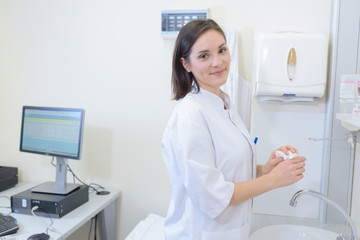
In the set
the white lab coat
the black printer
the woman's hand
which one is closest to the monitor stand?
the black printer

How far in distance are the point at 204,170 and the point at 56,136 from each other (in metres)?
1.16

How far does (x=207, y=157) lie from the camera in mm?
922

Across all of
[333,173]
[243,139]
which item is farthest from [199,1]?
[333,173]

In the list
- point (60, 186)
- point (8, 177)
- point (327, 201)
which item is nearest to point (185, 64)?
point (327, 201)

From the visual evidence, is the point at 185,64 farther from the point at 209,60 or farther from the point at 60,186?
the point at 60,186

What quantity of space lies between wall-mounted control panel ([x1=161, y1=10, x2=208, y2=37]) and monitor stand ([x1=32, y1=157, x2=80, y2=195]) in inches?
38.5

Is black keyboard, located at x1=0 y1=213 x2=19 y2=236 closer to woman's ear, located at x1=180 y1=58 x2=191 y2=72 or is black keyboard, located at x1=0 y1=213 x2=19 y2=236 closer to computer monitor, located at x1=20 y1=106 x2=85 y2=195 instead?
computer monitor, located at x1=20 y1=106 x2=85 y2=195

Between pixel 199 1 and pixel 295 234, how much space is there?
137 cm

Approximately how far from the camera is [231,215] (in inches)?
39.3

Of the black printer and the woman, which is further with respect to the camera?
the black printer

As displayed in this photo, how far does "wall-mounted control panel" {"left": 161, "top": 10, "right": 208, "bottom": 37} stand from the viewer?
5.74 feet

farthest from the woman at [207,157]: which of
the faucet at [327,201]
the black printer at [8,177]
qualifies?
the black printer at [8,177]

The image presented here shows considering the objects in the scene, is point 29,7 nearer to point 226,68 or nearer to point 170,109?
point 170,109

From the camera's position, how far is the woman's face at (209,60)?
102 centimetres
